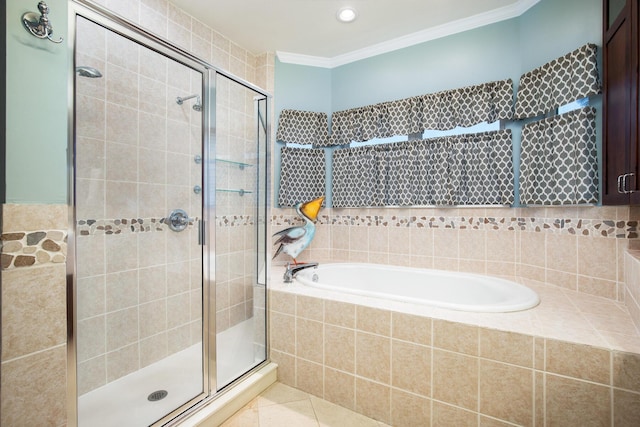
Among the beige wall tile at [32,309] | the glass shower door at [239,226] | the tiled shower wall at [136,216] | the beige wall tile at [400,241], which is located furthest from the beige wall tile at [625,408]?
the beige wall tile at [32,309]

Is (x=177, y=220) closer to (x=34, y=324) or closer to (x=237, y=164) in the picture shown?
(x=237, y=164)

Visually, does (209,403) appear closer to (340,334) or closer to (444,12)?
(340,334)

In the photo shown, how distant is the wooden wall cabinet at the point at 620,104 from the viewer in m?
1.24

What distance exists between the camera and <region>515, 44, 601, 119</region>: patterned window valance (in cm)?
170

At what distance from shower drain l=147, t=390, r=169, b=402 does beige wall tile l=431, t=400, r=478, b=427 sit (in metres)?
1.41

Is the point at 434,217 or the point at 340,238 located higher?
the point at 434,217

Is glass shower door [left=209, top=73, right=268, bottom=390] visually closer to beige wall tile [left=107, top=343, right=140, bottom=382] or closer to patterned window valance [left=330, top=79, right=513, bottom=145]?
beige wall tile [left=107, top=343, right=140, bottom=382]

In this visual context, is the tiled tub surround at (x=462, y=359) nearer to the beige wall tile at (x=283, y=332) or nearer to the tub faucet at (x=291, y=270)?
the beige wall tile at (x=283, y=332)

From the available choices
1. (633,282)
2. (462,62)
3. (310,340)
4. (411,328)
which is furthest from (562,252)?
(310,340)

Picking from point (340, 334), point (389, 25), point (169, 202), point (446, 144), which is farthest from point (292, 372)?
point (389, 25)

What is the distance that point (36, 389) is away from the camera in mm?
889

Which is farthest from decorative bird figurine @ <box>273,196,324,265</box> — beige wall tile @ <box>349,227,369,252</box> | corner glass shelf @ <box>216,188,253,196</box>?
beige wall tile @ <box>349,227,369,252</box>

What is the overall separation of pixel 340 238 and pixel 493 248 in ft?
4.53

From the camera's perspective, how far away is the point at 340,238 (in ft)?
9.77
